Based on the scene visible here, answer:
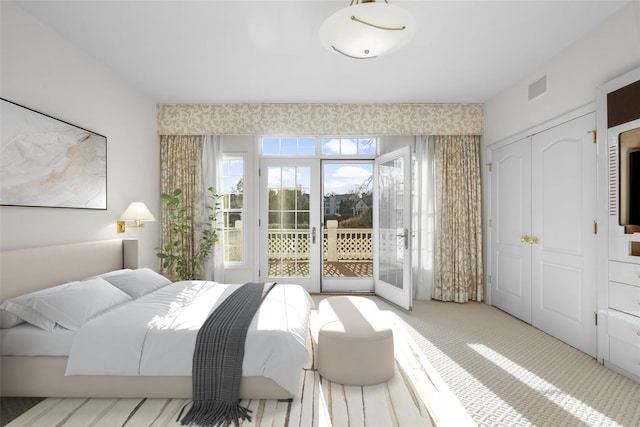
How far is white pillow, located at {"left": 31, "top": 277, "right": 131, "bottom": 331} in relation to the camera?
210cm

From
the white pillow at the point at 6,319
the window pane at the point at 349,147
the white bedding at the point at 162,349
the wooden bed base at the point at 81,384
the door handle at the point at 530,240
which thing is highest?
the window pane at the point at 349,147

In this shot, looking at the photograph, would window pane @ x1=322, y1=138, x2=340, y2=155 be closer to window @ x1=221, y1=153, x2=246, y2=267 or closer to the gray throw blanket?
window @ x1=221, y1=153, x2=246, y2=267

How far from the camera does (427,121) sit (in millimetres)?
4449

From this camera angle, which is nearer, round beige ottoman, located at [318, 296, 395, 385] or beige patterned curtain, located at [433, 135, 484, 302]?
round beige ottoman, located at [318, 296, 395, 385]

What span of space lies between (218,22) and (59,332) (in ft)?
8.42

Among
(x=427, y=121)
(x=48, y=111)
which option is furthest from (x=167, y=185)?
(x=427, y=121)

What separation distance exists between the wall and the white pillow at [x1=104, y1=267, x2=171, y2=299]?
569 mm

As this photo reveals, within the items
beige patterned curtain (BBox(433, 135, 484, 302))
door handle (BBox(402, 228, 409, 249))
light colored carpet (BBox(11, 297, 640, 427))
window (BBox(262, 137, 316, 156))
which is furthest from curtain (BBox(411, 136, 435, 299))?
window (BBox(262, 137, 316, 156))

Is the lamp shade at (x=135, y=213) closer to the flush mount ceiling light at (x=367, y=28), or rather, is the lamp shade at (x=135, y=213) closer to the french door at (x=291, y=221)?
the french door at (x=291, y=221)

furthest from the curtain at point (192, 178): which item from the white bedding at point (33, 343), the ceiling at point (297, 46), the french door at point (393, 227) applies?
the white bedding at point (33, 343)

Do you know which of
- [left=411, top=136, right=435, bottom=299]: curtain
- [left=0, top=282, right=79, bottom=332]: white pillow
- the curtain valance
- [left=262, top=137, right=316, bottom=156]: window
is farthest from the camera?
[left=262, top=137, right=316, bottom=156]: window

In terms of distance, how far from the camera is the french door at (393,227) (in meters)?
4.04

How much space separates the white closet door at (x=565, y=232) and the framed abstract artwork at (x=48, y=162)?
4.61 meters

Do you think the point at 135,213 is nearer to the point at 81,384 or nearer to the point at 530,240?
the point at 81,384
